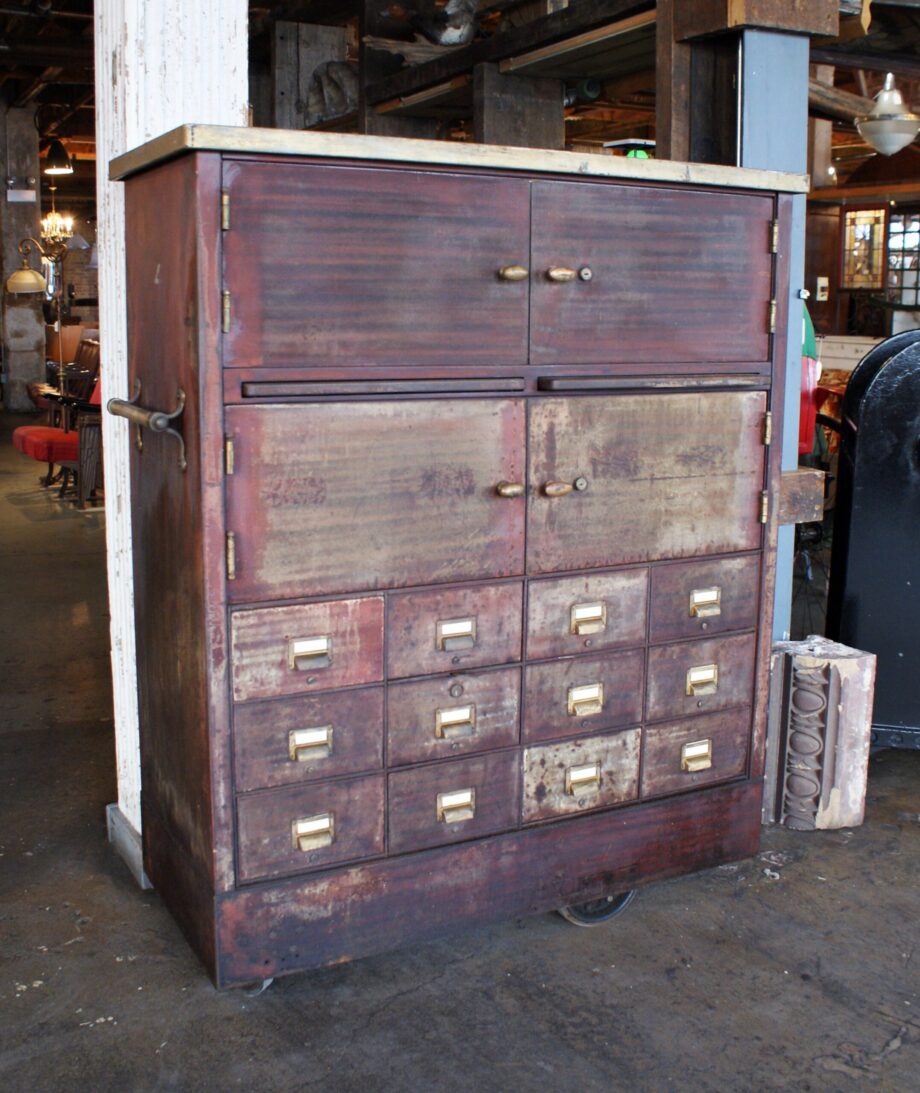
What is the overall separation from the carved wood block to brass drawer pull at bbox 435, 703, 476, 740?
3.54 ft

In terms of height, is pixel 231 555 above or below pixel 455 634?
above

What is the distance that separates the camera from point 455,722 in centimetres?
248

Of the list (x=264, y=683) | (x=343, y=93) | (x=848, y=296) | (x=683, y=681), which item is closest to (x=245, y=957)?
(x=264, y=683)

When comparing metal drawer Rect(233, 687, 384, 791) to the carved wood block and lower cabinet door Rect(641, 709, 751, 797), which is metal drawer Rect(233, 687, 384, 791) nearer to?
lower cabinet door Rect(641, 709, 751, 797)

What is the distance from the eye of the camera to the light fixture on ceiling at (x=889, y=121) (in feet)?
24.7

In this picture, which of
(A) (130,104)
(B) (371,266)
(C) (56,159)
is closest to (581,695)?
(B) (371,266)

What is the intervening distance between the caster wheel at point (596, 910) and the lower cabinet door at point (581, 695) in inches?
16.6

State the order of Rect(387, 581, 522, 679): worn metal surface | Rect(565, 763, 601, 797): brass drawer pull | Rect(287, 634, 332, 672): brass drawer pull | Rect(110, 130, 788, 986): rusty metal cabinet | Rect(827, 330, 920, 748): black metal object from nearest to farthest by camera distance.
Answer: Rect(110, 130, 788, 986): rusty metal cabinet
Rect(287, 634, 332, 672): brass drawer pull
Rect(387, 581, 522, 679): worn metal surface
Rect(565, 763, 601, 797): brass drawer pull
Rect(827, 330, 920, 748): black metal object

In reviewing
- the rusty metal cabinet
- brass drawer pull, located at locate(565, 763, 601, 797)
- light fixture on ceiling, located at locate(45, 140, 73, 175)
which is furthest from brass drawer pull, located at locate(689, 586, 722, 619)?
light fixture on ceiling, located at locate(45, 140, 73, 175)

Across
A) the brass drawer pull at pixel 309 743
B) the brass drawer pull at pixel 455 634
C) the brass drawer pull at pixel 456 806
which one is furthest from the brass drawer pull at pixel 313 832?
the brass drawer pull at pixel 455 634

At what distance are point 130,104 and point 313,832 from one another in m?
1.58

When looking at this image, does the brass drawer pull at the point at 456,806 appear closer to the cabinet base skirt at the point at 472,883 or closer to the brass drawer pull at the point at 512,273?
the cabinet base skirt at the point at 472,883

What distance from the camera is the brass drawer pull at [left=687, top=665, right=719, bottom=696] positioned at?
2.74 metres

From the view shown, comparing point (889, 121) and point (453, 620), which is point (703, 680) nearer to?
point (453, 620)
